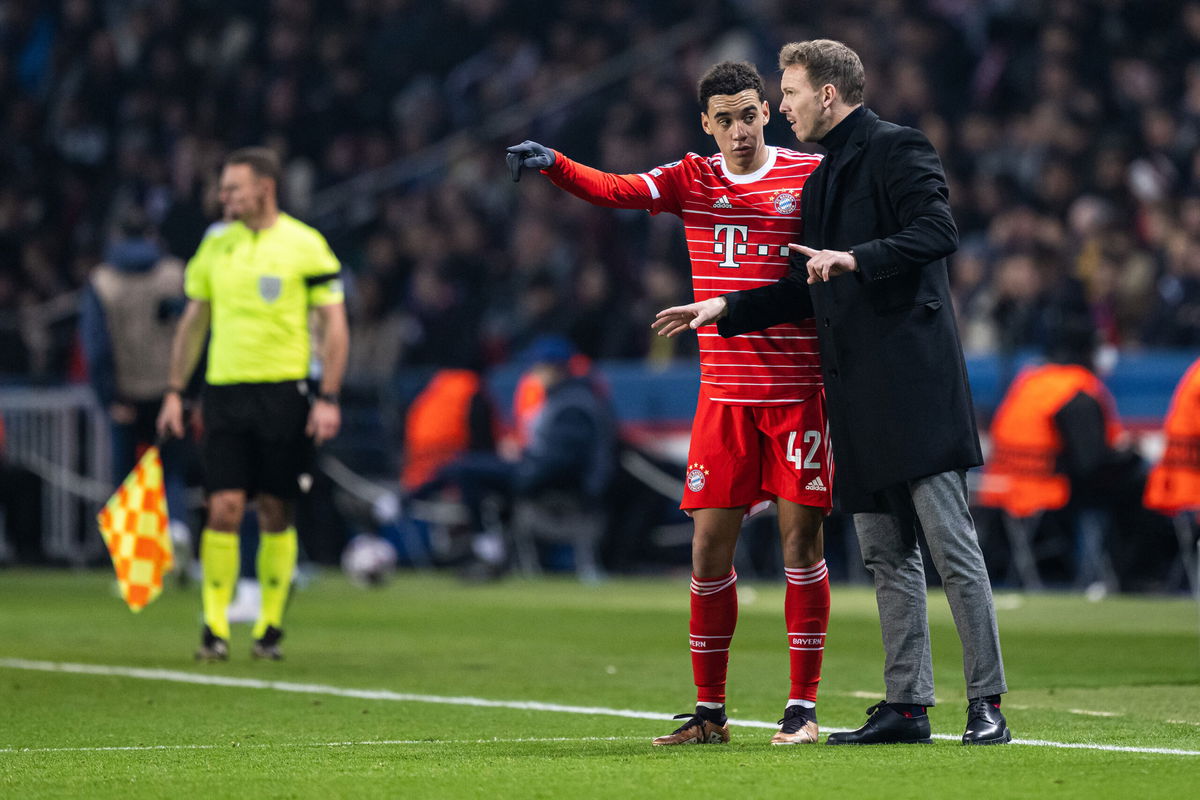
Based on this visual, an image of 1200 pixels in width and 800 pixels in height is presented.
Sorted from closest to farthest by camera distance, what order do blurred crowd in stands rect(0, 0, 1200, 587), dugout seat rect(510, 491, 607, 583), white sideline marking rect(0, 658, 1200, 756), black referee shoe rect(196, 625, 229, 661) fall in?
white sideline marking rect(0, 658, 1200, 756)
black referee shoe rect(196, 625, 229, 661)
blurred crowd in stands rect(0, 0, 1200, 587)
dugout seat rect(510, 491, 607, 583)

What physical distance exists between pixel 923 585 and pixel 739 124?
151 centimetres

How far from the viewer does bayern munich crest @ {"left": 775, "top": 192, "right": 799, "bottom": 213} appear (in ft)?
20.9

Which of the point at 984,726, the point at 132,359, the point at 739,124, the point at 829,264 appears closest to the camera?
the point at 829,264

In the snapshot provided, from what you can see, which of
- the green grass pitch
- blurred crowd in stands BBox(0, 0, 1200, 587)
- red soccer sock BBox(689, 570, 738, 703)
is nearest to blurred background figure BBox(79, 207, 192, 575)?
blurred crowd in stands BBox(0, 0, 1200, 587)

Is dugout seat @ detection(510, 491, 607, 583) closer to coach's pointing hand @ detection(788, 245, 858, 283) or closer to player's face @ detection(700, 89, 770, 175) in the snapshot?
player's face @ detection(700, 89, 770, 175)

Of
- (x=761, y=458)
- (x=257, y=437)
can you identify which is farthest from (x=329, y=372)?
(x=761, y=458)

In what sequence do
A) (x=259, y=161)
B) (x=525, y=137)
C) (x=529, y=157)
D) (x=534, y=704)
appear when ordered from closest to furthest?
1. (x=529, y=157)
2. (x=534, y=704)
3. (x=259, y=161)
4. (x=525, y=137)

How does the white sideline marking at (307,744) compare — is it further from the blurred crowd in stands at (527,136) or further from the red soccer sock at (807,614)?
the blurred crowd in stands at (527,136)

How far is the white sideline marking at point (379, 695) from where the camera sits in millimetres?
6020

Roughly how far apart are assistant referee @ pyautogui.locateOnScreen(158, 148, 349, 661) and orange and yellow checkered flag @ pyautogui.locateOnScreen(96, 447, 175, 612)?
212mm

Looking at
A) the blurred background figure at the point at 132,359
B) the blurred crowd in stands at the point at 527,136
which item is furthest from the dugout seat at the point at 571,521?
the blurred background figure at the point at 132,359

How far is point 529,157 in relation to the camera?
606cm

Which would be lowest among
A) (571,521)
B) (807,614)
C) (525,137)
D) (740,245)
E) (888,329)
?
(571,521)

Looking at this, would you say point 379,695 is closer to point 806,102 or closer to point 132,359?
point 806,102
